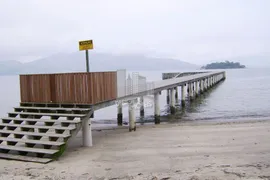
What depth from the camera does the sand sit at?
22.9 feet

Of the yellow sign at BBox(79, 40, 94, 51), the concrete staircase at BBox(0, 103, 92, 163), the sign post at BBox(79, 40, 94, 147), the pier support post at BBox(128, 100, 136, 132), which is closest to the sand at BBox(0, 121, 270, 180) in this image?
the sign post at BBox(79, 40, 94, 147)

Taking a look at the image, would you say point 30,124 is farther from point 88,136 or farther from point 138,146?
point 138,146

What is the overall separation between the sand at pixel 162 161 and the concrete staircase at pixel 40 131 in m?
0.48

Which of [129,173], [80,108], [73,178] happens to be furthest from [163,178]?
[80,108]

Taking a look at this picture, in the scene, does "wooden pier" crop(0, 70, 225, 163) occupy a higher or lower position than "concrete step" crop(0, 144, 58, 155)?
higher

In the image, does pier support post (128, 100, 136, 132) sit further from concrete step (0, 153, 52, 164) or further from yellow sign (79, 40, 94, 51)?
concrete step (0, 153, 52, 164)

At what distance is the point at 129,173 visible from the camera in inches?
282

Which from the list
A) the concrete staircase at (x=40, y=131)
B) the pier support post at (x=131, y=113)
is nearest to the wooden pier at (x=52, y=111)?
the concrete staircase at (x=40, y=131)

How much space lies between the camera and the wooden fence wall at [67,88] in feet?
32.7

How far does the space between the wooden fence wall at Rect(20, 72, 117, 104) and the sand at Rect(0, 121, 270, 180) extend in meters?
1.77

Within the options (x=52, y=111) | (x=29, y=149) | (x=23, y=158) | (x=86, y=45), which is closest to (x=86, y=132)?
(x=52, y=111)

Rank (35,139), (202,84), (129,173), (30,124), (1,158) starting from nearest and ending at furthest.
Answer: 1. (129,173)
2. (1,158)
3. (35,139)
4. (30,124)
5. (202,84)

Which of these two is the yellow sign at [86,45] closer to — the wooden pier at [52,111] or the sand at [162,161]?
the wooden pier at [52,111]

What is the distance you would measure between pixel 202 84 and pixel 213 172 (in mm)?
35344
